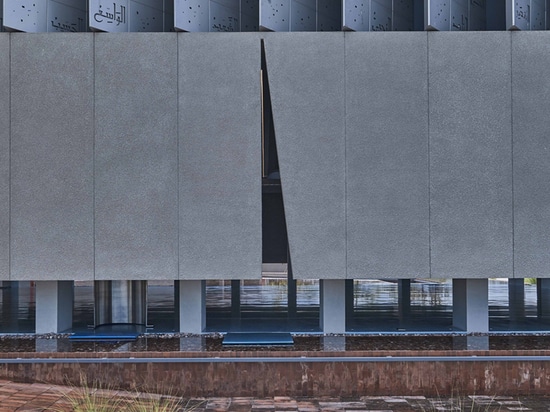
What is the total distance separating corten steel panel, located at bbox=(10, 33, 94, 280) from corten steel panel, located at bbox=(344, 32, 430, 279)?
5.46 meters

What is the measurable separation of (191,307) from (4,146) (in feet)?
16.9

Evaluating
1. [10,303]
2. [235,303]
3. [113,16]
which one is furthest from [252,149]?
[10,303]

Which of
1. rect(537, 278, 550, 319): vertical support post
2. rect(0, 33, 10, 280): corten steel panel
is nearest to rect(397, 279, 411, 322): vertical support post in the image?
rect(537, 278, 550, 319): vertical support post

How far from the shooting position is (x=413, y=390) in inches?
412

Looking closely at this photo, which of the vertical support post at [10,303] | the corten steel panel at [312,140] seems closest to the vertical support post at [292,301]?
the corten steel panel at [312,140]

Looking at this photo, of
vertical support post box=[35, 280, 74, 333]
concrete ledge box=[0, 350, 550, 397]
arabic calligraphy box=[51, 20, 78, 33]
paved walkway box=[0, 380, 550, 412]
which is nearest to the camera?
paved walkway box=[0, 380, 550, 412]

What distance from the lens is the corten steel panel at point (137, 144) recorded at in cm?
1307

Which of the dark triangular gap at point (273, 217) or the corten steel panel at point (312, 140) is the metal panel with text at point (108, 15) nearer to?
the corten steel panel at point (312, 140)

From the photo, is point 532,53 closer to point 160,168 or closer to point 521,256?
point 521,256

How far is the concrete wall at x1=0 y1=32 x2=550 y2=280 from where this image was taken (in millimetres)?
13062

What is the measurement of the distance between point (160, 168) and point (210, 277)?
98.4 inches

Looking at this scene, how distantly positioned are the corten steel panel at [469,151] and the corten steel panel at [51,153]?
7199 millimetres

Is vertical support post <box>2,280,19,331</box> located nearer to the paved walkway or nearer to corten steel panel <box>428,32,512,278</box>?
the paved walkway

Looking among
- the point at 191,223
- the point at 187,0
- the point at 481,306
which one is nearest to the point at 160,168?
the point at 191,223
